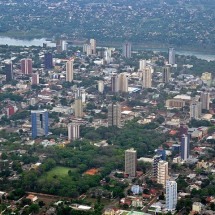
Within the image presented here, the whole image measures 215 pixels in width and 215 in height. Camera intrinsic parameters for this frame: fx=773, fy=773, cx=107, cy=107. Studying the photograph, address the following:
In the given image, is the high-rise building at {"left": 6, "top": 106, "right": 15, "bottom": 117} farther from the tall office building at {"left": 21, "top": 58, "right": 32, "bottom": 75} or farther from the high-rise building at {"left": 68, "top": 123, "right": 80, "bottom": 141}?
the tall office building at {"left": 21, "top": 58, "right": 32, "bottom": 75}

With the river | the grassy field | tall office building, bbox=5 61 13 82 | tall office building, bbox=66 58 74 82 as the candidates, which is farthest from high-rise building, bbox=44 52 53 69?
the grassy field

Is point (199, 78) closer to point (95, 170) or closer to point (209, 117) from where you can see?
point (209, 117)

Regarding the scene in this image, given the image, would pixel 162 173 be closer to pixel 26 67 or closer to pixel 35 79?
pixel 35 79

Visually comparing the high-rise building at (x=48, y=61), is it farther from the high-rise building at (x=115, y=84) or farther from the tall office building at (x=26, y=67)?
the high-rise building at (x=115, y=84)

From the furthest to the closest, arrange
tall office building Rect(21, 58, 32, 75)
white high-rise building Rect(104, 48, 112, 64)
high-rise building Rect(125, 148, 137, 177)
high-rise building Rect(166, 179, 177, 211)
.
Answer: white high-rise building Rect(104, 48, 112, 64) < tall office building Rect(21, 58, 32, 75) < high-rise building Rect(125, 148, 137, 177) < high-rise building Rect(166, 179, 177, 211)

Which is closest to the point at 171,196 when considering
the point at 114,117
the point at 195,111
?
the point at 114,117
